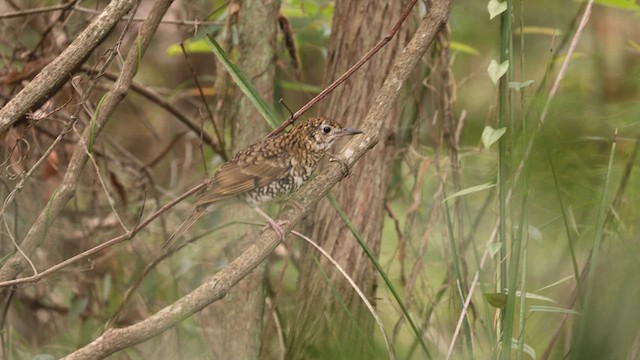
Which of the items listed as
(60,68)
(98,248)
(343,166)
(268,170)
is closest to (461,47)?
(268,170)

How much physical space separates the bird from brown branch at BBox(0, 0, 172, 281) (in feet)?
1.58

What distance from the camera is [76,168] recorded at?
3076mm

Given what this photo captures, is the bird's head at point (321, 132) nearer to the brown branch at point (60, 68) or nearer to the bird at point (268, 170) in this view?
the bird at point (268, 170)

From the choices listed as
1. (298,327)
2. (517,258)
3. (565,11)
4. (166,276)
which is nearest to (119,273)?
(166,276)

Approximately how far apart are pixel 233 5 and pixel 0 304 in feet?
6.65

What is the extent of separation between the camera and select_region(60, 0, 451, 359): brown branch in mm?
2303

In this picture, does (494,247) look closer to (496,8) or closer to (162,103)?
(496,8)

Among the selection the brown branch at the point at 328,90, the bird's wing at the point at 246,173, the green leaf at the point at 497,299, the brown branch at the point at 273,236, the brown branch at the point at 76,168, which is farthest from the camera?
the bird's wing at the point at 246,173

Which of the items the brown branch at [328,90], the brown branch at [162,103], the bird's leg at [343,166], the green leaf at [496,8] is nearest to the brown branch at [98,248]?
the brown branch at [328,90]

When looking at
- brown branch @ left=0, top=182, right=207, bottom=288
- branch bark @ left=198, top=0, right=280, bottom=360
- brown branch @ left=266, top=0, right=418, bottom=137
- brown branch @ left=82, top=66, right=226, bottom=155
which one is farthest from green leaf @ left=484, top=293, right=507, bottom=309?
brown branch @ left=82, top=66, right=226, bottom=155

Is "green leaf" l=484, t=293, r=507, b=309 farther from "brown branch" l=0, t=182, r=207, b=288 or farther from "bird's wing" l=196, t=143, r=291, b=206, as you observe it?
"bird's wing" l=196, t=143, r=291, b=206

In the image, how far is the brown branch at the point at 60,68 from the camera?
267cm

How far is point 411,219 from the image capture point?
4172mm

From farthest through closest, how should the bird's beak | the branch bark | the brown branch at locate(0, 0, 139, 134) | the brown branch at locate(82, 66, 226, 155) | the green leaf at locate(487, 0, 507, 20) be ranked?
the brown branch at locate(82, 66, 226, 155)
the branch bark
the bird's beak
the brown branch at locate(0, 0, 139, 134)
the green leaf at locate(487, 0, 507, 20)
